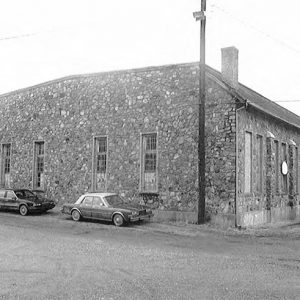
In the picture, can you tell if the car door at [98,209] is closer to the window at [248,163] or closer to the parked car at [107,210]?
the parked car at [107,210]

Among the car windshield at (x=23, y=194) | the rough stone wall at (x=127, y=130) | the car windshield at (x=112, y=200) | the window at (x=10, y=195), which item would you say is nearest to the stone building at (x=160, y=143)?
the rough stone wall at (x=127, y=130)

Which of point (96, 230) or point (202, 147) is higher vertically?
point (202, 147)

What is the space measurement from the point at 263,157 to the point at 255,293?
13863mm

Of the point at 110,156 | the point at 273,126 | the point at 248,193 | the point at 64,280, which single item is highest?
the point at 273,126

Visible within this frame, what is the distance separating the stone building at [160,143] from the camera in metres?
17.5

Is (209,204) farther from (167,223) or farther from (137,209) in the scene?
(137,209)

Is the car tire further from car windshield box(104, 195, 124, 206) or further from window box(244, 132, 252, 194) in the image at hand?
window box(244, 132, 252, 194)

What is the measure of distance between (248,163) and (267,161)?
2131 mm

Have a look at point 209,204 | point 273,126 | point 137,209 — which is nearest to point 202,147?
point 209,204

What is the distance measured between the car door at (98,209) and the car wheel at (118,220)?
1.67 ft

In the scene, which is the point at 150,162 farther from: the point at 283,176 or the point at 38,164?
the point at 283,176

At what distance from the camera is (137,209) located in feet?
54.3

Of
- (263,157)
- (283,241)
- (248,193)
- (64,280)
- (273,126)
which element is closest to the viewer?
(64,280)

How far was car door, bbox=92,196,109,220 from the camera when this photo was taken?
16844 millimetres
